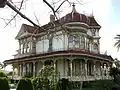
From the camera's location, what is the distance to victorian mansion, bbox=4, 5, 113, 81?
104 ft

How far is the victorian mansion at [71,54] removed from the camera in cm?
3164

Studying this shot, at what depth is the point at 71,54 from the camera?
1193 inches

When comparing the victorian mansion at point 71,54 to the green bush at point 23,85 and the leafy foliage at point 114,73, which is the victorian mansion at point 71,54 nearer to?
the leafy foliage at point 114,73

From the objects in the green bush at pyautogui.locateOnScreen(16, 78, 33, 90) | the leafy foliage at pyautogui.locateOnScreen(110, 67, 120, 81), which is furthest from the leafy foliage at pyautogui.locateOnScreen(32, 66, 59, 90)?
the leafy foliage at pyautogui.locateOnScreen(110, 67, 120, 81)

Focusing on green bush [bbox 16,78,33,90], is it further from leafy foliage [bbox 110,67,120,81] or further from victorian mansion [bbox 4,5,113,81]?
leafy foliage [bbox 110,67,120,81]

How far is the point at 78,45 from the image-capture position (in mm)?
33625

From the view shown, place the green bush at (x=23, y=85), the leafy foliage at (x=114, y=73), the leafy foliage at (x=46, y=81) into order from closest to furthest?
the green bush at (x=23, y=85)
the leafy foliage at (x=46, y=81)
the leafy foliage at (x=114, y=73)

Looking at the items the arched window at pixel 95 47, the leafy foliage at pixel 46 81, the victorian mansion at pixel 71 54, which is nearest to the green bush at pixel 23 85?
the leafy foliage at pixel 46 81

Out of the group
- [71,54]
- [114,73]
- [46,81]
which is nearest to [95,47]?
[114,73]

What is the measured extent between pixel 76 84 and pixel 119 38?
→ 12341 millimetres

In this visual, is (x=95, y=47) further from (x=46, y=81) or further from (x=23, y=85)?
(x=23, y=85)

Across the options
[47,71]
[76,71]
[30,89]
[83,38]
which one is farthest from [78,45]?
[30,89]

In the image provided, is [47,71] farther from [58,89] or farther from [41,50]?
[41,50]

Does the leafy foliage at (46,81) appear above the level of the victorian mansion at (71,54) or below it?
below
